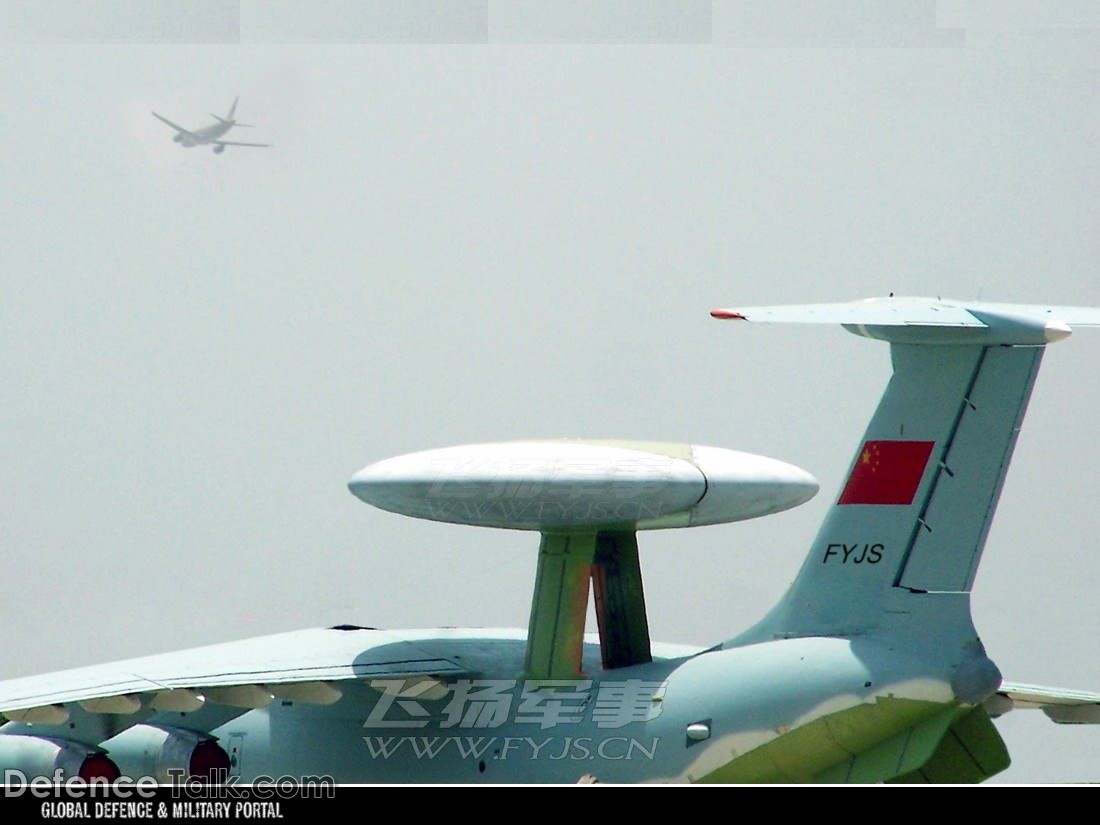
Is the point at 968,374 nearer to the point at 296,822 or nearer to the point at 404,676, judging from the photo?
the point at 404,676

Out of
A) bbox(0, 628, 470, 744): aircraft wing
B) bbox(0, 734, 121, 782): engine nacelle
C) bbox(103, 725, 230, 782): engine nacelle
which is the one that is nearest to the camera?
bbox(0, 628, 470, 744): aircraft wing

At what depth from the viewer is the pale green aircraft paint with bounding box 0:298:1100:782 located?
11297 mm

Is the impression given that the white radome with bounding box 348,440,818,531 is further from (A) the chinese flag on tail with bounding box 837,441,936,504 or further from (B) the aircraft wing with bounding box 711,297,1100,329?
(B) the aircraft wing with bounding box 711,297,1100,329

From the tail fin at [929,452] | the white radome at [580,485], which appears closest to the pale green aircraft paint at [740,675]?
the tail fin at [929,452]

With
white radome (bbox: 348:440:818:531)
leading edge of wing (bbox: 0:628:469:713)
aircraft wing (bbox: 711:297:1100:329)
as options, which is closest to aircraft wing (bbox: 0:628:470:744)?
leading edge of wing (bbox: 0:628:469:713)

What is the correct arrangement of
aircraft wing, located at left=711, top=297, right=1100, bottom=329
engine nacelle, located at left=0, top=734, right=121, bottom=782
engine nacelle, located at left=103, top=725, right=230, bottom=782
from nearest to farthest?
1. aircraft wing, located at left=711, top=297, right=1100, bottom=329
2. engine nacelle, located at left=0, top=734, right=121, bottom=782
3. engine nacelle, located at left=103, top=725, right=230, bottom=782

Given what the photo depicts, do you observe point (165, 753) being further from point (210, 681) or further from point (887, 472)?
point (887, 472)

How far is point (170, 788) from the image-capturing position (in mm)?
7539

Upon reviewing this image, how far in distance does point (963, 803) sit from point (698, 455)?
5.29 metres

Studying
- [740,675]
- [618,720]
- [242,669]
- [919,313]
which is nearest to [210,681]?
[242,669]

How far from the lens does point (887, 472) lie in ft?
38.8

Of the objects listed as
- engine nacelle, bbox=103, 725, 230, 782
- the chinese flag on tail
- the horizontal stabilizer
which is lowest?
engine nacelle, bbox=103, 725, 230, 782

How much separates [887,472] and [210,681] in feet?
17.8

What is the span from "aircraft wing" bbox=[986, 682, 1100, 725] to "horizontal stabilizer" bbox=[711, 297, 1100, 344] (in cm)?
345
